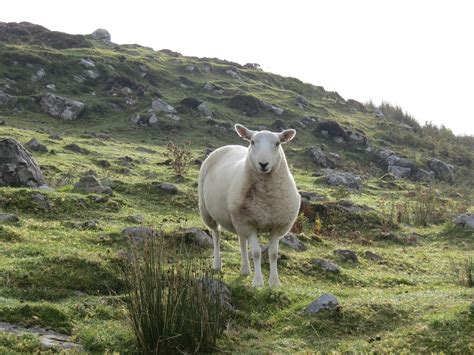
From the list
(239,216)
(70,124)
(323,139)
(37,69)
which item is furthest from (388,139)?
(239,216)

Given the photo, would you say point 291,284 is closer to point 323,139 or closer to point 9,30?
point 323,139

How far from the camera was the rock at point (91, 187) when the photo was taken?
19.6 metres

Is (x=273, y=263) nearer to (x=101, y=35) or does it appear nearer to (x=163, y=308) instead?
(x=163, y=308)

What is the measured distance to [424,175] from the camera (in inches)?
1746

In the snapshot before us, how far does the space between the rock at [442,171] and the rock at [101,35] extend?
54.0 metres

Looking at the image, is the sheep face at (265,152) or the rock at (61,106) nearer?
the sheep face at (265,152)

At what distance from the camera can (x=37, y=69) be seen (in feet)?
163

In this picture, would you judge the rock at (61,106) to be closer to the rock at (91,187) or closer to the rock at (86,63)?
the rock at (86,63)

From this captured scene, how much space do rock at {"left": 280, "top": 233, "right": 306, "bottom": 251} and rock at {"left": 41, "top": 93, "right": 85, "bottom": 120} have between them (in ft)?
102

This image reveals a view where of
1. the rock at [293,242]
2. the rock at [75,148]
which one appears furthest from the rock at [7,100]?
the rock at [293,242]

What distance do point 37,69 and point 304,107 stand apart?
94.3 ft

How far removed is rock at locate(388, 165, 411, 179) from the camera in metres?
44.3

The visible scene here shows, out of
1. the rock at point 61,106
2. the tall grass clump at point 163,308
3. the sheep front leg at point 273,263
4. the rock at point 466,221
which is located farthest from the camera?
the rock at point 61,106

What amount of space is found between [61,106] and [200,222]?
3014cm
